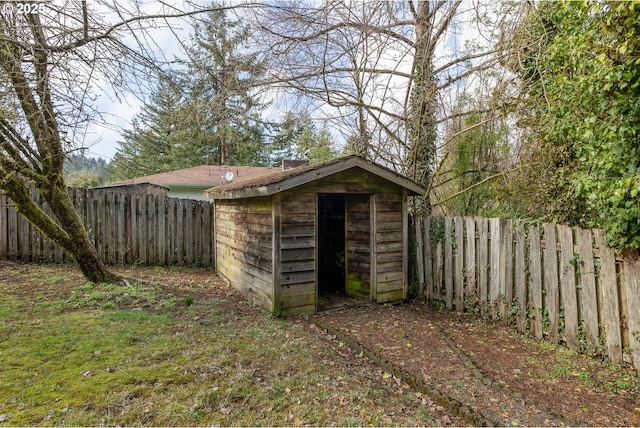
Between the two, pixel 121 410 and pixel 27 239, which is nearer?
pixel 121 410

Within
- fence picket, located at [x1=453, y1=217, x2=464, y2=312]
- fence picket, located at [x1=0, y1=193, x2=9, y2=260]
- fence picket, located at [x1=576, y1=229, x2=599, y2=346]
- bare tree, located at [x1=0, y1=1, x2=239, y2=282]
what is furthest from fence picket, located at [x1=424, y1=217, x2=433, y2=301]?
fence picket, located at [x1=0, y1=193, x2=9, y2=260]

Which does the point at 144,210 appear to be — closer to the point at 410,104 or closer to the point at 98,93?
the point at 98,93

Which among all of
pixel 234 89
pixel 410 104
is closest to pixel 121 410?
pixel 234 89

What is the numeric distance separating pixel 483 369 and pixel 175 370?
3092mm

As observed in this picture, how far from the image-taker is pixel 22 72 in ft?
9.64

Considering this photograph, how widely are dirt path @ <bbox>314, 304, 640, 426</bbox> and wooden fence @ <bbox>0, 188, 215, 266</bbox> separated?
16.6 ft

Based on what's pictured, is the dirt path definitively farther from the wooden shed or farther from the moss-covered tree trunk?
the moss-covered tree trunk

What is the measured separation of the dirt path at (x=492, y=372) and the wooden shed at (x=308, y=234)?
32.2 inches

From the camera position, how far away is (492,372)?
11.3 feet

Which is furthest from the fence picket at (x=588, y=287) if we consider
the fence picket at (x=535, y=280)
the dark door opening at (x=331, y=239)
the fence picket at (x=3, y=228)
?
the fence picket at (x=3, y=228)

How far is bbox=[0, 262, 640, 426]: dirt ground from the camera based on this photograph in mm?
2746

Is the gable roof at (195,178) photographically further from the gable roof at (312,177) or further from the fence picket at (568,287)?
the fence picket at (568,287)

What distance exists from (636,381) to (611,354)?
0.33 metres

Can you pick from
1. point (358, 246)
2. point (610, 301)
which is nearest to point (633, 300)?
point (610, 301)
